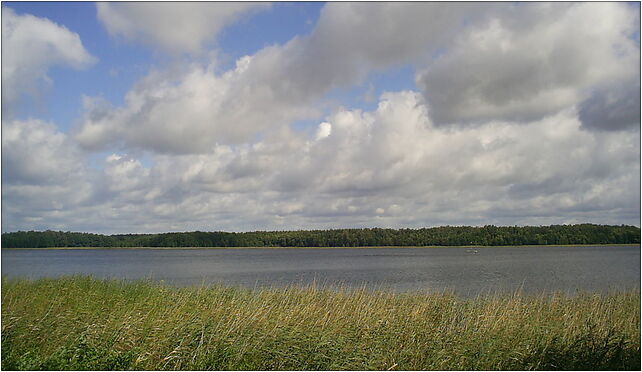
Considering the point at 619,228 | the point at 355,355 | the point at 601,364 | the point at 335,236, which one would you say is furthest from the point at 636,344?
the point at 335,236

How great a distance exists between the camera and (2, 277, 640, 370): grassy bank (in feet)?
27.2

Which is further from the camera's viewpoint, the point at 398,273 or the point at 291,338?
the point at 398,273

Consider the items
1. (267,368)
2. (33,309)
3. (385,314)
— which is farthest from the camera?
(385,314)

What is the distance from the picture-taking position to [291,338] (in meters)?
9.18

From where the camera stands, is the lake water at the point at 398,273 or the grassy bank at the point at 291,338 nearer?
the grassy bank at the point at 291,338

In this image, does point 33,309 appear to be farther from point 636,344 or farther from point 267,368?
point 636,344

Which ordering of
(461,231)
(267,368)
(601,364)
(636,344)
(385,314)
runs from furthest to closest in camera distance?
(461,231) < (385,314) < (636,344) < (601,364) < (267,368)

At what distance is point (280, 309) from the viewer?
12289 mm

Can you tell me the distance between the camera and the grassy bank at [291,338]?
8297mm

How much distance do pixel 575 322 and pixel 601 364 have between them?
338cm

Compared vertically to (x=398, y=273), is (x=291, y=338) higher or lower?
higher

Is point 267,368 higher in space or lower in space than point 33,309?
lower

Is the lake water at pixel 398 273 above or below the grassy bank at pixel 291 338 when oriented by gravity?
below

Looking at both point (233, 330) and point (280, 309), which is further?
point (280, 309)
